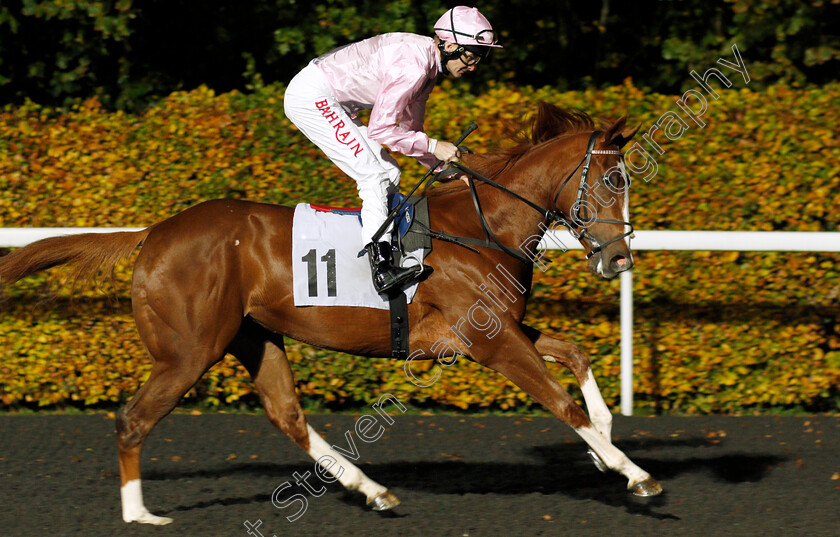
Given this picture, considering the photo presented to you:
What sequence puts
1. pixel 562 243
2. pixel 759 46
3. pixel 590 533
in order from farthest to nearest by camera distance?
pixel 759 46
pixel 562 243
pixel 590 533

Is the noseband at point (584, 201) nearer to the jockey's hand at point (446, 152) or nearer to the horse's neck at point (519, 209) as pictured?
the horse's neck at point (519, 209)

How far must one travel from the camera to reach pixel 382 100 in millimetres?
4102

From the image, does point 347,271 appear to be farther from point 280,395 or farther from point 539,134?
point 539,134

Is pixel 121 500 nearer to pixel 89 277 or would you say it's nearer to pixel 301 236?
pixel 89 277

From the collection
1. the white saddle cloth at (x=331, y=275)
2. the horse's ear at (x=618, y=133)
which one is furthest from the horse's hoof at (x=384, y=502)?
the horse's ear at (x=618, y=133)

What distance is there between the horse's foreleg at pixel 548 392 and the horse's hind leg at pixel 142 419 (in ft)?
4.29

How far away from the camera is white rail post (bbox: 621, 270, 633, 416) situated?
5852 mm

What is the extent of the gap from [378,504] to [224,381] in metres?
2.31

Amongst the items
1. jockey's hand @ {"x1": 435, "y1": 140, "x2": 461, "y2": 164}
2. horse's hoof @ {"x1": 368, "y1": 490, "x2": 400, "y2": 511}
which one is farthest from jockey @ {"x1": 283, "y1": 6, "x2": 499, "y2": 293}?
horse's hoof @ {"x1": 368, "y1": 490, "x2": 400, "y2": 511}

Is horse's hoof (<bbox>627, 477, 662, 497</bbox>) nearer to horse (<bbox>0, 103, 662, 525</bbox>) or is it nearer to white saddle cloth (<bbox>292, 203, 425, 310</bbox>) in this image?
horse (<bbox>0, 103, 662, 525</bbox>)

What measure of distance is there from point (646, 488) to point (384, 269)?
1.46 metres

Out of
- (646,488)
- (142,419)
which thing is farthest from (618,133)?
(142,419)

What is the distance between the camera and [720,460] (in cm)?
507

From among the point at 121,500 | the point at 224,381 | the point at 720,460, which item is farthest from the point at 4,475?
the point at 720,460
